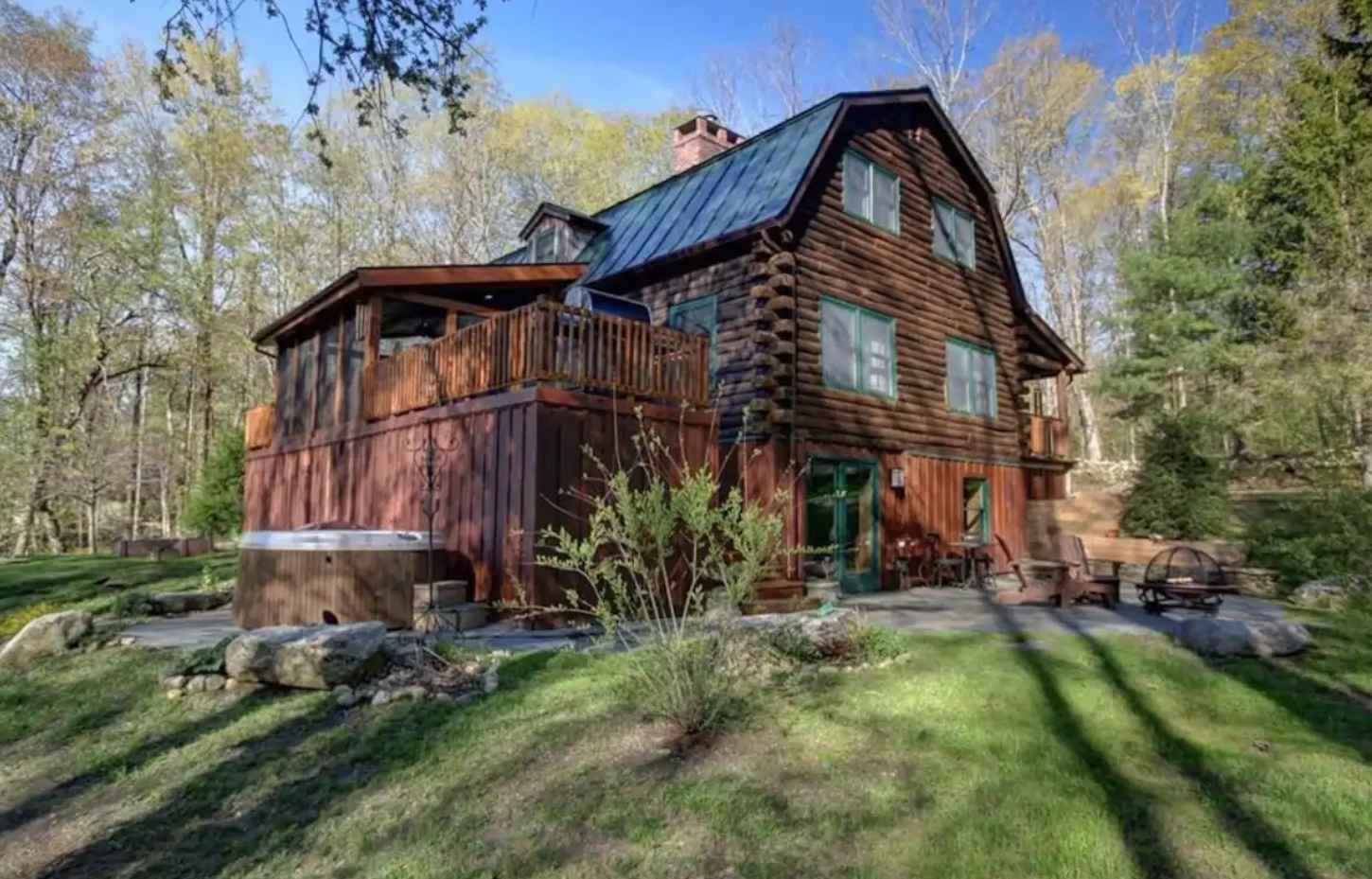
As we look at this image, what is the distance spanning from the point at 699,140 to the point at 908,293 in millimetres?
5375

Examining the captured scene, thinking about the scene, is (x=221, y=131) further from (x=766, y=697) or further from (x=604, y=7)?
(x=766, y=697)

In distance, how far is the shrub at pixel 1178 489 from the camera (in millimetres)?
12336

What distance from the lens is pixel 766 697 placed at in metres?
4.80

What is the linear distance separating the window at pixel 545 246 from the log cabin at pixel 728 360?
0.06m

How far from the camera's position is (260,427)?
1515 cm

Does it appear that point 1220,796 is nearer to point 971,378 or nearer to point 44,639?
point 44,639

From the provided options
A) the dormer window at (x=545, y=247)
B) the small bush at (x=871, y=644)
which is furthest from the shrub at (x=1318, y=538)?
the dormer window at (x=545, y=247)

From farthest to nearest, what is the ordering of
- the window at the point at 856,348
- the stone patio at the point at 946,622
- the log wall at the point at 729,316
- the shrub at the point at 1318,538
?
the window at the point at 856,348 → the log wall at the point at 729,316 → the shrub at the point at 1318,538 → the stone patio at the point at 946,622

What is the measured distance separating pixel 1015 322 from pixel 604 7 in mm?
12178

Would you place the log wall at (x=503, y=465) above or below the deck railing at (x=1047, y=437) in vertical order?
below

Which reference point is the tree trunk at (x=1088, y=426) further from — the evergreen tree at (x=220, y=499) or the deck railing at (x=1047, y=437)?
the evergreen tree at (x=220, y=499)

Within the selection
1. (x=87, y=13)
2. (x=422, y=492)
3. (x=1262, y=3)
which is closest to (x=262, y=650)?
(x=422, y=492)

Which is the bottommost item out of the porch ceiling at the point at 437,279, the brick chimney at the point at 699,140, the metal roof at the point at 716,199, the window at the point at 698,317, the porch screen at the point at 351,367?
the porch screen at the point at 351,367

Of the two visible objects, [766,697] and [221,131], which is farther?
[221,131]
